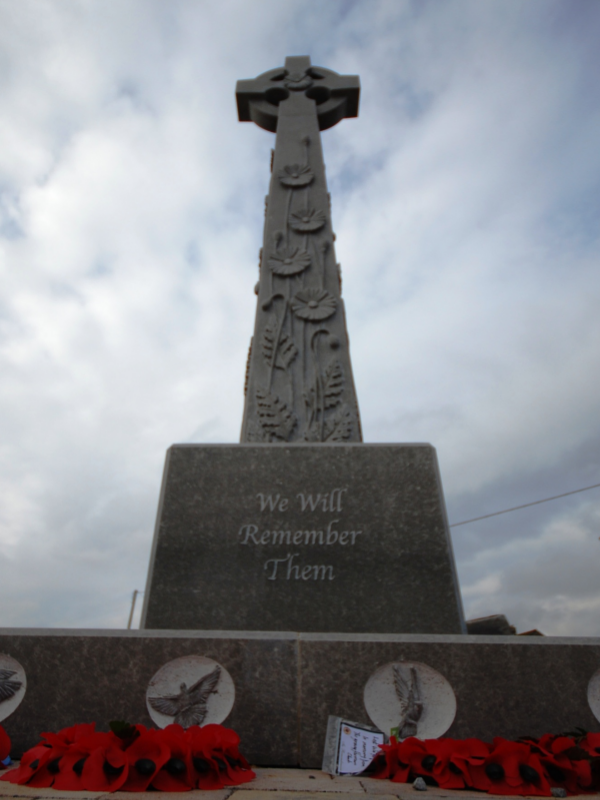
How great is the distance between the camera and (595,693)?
2021 mm

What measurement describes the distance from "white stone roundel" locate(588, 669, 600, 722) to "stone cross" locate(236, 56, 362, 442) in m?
2.26

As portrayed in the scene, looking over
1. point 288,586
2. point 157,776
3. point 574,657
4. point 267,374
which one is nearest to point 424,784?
point 157,776

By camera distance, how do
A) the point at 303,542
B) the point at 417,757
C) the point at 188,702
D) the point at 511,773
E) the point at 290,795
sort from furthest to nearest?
the point at 303,542 < the point at 188,702 < the point at 417,757 < the point at 511,773 < the point at 290,795

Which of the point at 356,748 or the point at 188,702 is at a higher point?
the point at 188,702

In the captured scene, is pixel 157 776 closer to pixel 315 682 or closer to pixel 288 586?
pixel 315 682

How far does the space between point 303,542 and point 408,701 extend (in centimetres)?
109

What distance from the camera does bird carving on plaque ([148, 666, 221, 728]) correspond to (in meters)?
1.96

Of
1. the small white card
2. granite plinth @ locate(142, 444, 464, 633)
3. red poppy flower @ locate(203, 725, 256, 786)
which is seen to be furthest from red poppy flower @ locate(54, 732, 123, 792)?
granite plinth @ locate(142, 444, 464, 633)

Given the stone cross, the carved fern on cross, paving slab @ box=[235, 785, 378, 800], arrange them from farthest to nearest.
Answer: the stone cross → the carved fern on cross → paving slab @ box=[235, 785, 378, 800]

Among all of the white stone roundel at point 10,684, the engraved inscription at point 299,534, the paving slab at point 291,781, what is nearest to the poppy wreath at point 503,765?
the paving slab at point 291,781

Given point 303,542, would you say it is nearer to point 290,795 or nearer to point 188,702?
point 188,702

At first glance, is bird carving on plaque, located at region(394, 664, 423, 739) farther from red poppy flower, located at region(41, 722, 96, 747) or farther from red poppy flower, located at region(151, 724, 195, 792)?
red poppy flower, located at region(41, 722, 96, 747)

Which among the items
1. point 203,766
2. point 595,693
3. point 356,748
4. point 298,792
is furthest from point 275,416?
point 298,792

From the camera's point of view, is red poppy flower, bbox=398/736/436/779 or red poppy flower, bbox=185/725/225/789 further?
red poppy flower, bbox=398/736/436/779
